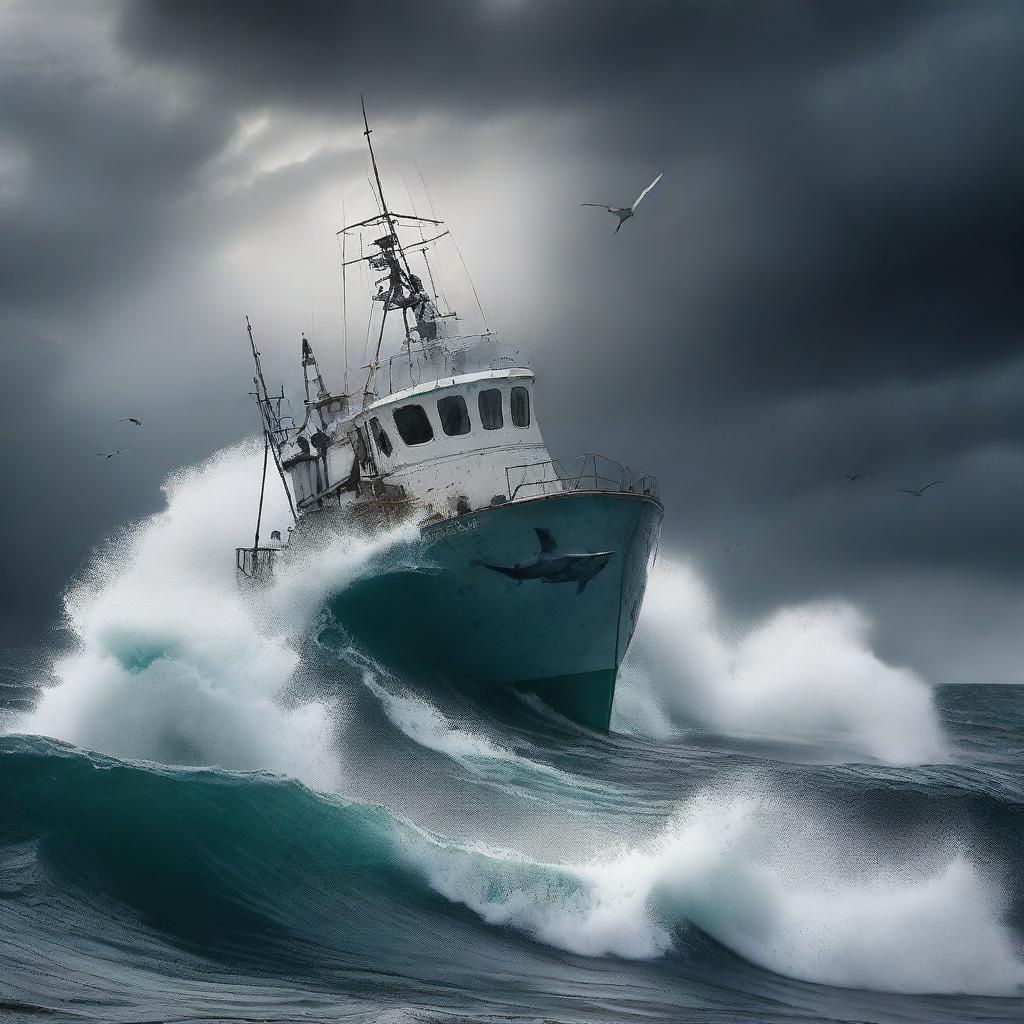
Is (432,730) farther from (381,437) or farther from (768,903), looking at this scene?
(768,903)

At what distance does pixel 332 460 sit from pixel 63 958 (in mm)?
17589

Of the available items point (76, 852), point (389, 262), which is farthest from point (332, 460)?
point (76, 852)

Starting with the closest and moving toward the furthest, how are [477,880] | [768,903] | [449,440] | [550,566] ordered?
[768,903] < [477,880] < [550,566] < [449,440]

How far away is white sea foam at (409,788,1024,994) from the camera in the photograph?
10672 millimetres

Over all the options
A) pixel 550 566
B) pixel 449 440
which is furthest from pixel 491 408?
pixel 550 566

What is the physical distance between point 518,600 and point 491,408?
4779 millimetres

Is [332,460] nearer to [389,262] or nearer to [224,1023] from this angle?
[389,262]

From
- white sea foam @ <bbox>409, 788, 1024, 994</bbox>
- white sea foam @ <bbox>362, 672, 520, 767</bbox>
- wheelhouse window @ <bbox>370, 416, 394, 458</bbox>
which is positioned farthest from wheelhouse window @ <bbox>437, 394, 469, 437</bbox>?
white sea foam @ <bbox>409, 788, 1024, 994</bbox>

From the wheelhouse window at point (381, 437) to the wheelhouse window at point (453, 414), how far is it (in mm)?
1290

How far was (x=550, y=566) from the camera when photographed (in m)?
21.5

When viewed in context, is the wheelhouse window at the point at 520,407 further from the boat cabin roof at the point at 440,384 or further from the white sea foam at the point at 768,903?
the white sea foam at the point at 768,903

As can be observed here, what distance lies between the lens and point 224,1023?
7.58 m

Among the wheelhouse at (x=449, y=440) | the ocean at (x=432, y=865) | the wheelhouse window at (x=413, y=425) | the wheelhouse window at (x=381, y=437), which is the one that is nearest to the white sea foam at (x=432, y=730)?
Result: the ocean at (x=432, y=865)

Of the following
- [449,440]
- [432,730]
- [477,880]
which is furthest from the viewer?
[449,440]
